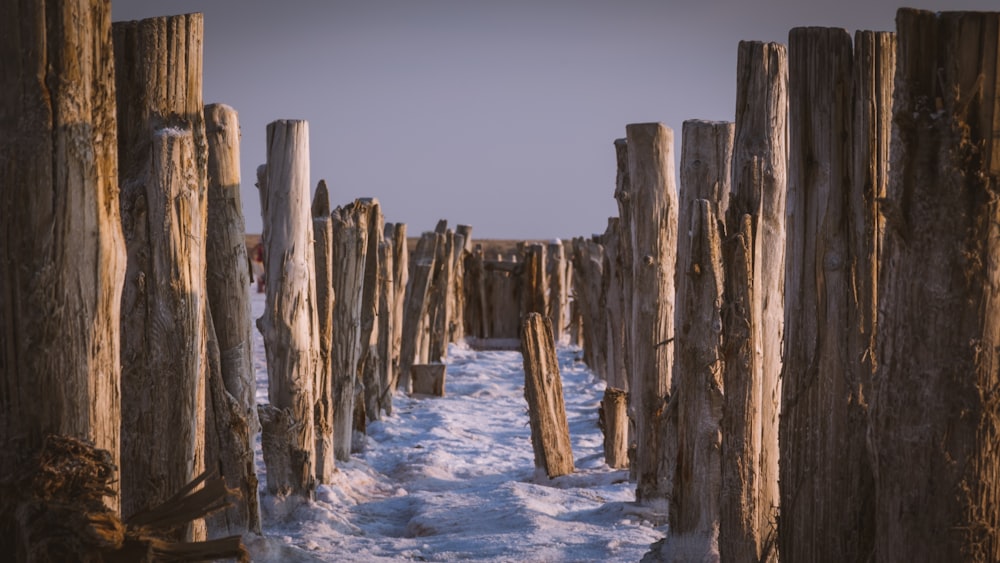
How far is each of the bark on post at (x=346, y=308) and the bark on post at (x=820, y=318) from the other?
4781 millimetres

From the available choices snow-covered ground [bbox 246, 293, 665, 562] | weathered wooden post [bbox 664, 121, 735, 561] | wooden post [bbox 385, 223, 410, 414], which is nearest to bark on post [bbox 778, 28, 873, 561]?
weathered wooden post [bbox 664, 121, 735, 561]

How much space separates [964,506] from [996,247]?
71 centimetres

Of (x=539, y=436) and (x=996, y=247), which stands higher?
(x=996, y=247)

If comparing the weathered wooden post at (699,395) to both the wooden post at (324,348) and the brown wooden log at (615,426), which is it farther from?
the brown wooden log at (615,426)

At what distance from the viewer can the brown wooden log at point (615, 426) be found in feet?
28.5

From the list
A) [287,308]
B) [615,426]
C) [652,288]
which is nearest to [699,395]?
[652,288]

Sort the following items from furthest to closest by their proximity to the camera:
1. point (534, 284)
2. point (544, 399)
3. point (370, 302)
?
point (534, 284) → point (370, 302) → point (544, 399)

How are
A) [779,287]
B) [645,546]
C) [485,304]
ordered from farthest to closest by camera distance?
[485,304]
[645,546]
[779,287]

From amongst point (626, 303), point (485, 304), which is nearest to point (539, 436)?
point (626, 303)

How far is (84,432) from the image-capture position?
10.3ft

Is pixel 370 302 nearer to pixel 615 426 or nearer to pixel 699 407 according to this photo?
pixel 615 426

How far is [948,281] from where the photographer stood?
326cm

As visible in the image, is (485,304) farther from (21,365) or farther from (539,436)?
(21,365)

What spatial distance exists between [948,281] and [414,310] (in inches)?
427
